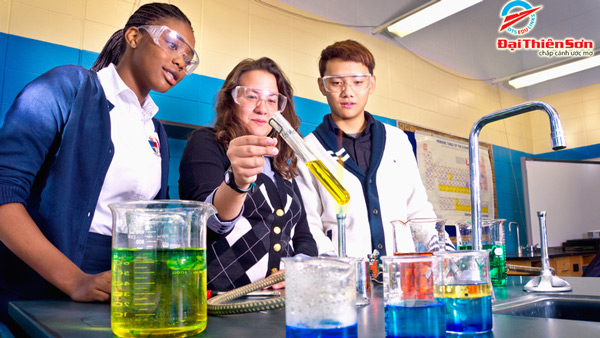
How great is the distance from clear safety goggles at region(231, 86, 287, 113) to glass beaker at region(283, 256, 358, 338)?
1206 millimetres

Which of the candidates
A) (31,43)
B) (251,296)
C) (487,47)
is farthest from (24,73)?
(487,47)

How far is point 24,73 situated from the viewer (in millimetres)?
2240

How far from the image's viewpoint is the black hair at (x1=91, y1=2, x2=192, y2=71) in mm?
1533

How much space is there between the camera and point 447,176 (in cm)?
478

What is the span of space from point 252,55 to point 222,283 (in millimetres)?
2216

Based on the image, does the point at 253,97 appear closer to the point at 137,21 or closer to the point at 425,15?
the point at 137,21

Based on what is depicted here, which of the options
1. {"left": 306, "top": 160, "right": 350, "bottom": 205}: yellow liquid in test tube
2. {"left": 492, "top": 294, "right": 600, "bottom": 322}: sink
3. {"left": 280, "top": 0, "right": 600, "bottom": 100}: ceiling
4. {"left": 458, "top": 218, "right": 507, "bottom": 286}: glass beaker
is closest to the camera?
{"left": 306, "top": 160, "right": 350, "bottom": 205}: yellow liquid in test tube

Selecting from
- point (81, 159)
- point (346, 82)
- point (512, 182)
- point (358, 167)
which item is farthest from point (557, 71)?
point (81, 159)

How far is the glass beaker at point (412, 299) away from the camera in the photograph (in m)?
0.52

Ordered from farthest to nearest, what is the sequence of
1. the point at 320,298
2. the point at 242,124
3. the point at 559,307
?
the point at 242,124 < the point at 559,307 < the point at 320,298

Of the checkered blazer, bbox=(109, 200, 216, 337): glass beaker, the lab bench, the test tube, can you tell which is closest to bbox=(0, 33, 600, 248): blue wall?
the checkered blazer

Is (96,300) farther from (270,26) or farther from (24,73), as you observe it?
(270,26)

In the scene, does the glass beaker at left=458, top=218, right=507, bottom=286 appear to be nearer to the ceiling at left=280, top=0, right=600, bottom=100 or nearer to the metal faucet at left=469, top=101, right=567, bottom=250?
the metal faucet at left=469, top=101, right=567, bottom=250

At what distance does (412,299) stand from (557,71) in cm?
559
